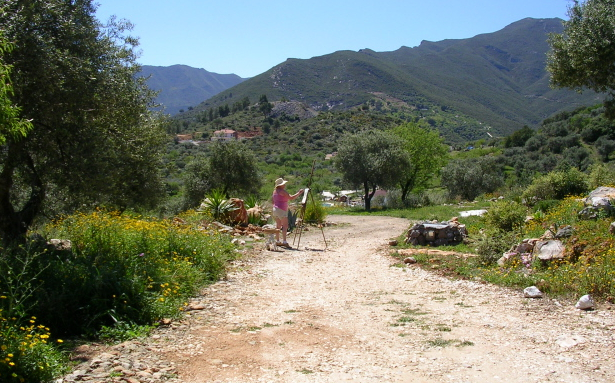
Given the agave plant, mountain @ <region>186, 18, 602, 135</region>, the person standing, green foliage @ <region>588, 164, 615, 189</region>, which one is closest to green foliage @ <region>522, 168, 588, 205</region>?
green foliage @ <region>588, 164, 615, 189</region>

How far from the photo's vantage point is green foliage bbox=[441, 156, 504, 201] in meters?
35.7

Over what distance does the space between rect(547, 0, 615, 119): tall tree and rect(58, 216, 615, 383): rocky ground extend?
6.88 meters

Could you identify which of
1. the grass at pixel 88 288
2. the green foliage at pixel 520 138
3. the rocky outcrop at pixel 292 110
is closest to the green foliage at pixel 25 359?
the grass at pixel 88 288

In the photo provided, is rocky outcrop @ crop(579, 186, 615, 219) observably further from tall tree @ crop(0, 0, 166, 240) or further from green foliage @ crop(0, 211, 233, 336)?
tall tree @ crop(0, 0, 166, 240)

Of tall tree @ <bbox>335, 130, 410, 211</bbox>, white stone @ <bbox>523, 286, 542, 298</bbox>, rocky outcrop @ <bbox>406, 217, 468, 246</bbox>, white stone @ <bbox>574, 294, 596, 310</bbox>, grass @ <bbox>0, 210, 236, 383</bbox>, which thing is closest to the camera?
grass @ <bbox>0, 210, 236, 383</bbox>

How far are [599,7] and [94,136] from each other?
12.2m

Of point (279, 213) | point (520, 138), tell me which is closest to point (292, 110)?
point (520, 138)

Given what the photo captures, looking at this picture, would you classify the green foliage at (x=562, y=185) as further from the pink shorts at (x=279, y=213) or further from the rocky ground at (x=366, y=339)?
the rocky ground at (x=366, y=339)

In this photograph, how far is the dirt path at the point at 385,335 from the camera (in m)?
4.90

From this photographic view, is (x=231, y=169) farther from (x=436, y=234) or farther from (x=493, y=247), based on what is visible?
(x=493, y=247)

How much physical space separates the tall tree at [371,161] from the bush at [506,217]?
58.0 feet

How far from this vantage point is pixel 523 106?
12538 cm

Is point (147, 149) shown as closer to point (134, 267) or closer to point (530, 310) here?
point (134, 267)

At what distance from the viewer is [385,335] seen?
615 centimetres
